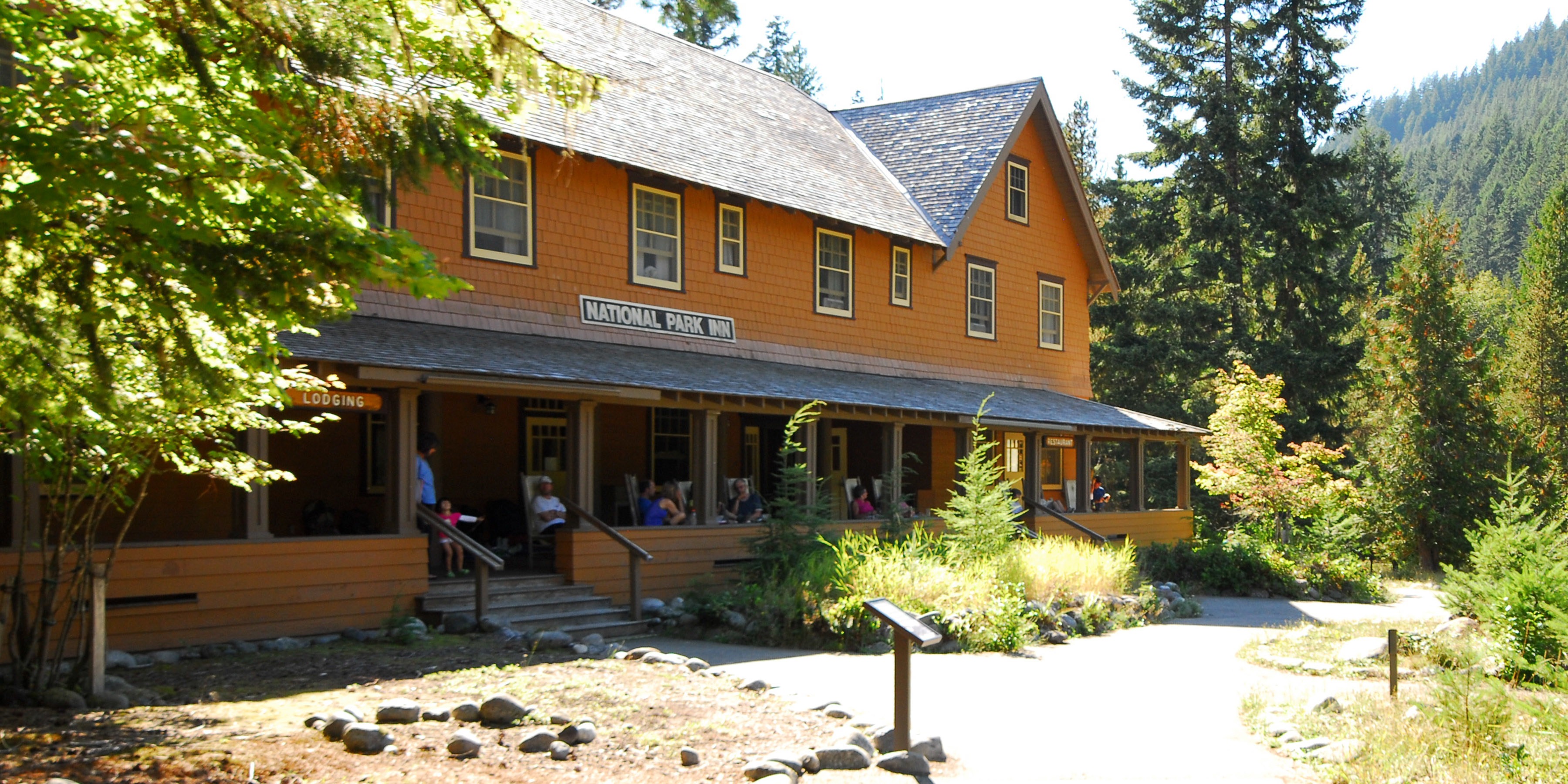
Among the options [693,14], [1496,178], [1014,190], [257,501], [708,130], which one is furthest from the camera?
[1496,178]

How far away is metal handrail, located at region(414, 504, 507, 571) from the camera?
1296 cm

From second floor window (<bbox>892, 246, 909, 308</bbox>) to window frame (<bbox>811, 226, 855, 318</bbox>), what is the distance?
48.5 inches

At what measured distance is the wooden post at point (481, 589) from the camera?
506 inches

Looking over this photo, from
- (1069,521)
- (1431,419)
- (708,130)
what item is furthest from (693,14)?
(1431,419)

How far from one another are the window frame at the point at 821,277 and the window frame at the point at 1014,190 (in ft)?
17.3

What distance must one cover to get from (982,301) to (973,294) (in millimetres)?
389

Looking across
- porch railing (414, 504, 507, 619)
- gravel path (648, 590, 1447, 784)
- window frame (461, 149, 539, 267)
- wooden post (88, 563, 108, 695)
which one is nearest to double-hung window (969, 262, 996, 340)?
gravel path (648, 590, 1447, 784)

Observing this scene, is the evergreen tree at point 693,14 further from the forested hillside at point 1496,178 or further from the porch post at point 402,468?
the forested hillside at point 1496,178

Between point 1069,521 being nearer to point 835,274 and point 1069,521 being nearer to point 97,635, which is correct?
point 835,274

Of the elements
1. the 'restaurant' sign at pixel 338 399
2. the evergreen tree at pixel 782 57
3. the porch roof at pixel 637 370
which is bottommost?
the 'restaurant' sign at pixel 338 399

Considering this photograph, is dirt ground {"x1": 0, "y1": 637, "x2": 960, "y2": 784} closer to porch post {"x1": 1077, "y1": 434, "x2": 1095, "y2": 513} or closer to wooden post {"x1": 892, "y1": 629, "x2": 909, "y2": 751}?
wooden post {"x1": 892, "y1": 629, "x2": 909, "y2": 751}

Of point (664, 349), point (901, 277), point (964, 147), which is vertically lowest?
point (664, 349)

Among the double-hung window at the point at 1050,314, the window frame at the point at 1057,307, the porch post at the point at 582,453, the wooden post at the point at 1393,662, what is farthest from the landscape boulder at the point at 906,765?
the double-hung window at the point at 1050,314

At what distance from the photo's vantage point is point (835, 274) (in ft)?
72.5
